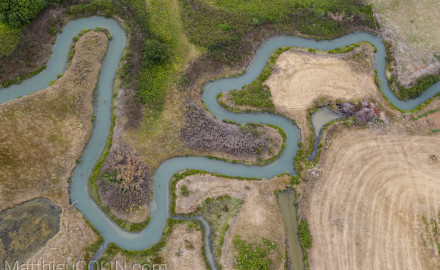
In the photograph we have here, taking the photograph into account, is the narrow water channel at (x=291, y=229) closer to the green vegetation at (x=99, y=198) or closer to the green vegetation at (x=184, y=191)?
the green vegetation at (x=184, y=191)

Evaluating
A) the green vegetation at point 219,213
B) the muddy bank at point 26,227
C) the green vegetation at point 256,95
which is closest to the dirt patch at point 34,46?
the muddy bank at point 26,227

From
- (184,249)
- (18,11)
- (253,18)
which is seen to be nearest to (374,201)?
(184,249)

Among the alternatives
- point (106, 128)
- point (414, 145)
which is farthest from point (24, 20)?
point (414, 145)

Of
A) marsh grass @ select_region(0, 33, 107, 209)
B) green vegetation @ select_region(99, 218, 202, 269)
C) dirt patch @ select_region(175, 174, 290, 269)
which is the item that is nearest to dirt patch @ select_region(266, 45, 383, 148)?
dirt patch @ select_region(175, 174, 290, 269)

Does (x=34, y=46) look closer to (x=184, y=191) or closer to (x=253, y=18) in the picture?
(x=184, y=191)

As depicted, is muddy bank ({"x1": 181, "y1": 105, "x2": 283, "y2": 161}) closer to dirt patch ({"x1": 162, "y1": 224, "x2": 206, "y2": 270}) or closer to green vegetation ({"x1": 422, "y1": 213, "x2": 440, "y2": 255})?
dirt patch ({"x1": 162, "y1": 224, "x2": 206, "y2": 270})
